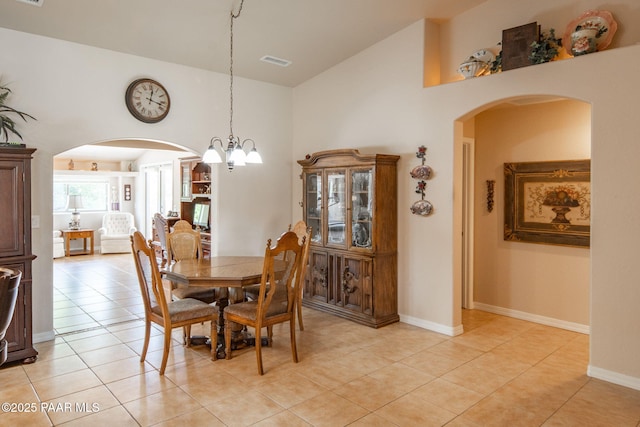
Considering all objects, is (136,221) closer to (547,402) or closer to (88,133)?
(88,133)

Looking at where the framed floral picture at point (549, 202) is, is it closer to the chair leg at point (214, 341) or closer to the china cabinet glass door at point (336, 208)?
the china cabinet glass door at point (336, 208)

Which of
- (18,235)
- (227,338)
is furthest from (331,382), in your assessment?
(18,235)

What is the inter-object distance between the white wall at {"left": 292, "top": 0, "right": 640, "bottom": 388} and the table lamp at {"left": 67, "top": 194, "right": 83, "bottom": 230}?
6.57 metres

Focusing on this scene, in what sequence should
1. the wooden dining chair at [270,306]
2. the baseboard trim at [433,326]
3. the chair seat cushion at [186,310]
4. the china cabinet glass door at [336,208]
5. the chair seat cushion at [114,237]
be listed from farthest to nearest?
the chair seat cushion at [114,237] → the china cabinet glass door at [336,208] → the baseboard trim at [433,326] → the chair seat cushion at [186,310] → the wooden dining chair at [270,306]

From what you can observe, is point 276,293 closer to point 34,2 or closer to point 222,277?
point 222,277

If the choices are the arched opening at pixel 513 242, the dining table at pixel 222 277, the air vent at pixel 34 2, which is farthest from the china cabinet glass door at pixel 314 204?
the air vent at pixel 34 2

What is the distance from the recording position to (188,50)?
4.85 m

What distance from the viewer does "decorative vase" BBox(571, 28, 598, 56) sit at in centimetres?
354

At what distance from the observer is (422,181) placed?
15.5 feet

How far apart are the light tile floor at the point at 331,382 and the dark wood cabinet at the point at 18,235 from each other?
0.22m

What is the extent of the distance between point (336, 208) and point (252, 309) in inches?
75.5

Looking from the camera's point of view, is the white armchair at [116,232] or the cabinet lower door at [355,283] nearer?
the cabinet lower door at [355,283]

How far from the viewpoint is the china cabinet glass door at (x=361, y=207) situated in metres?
4.88

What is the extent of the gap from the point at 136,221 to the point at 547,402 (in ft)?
34.0
